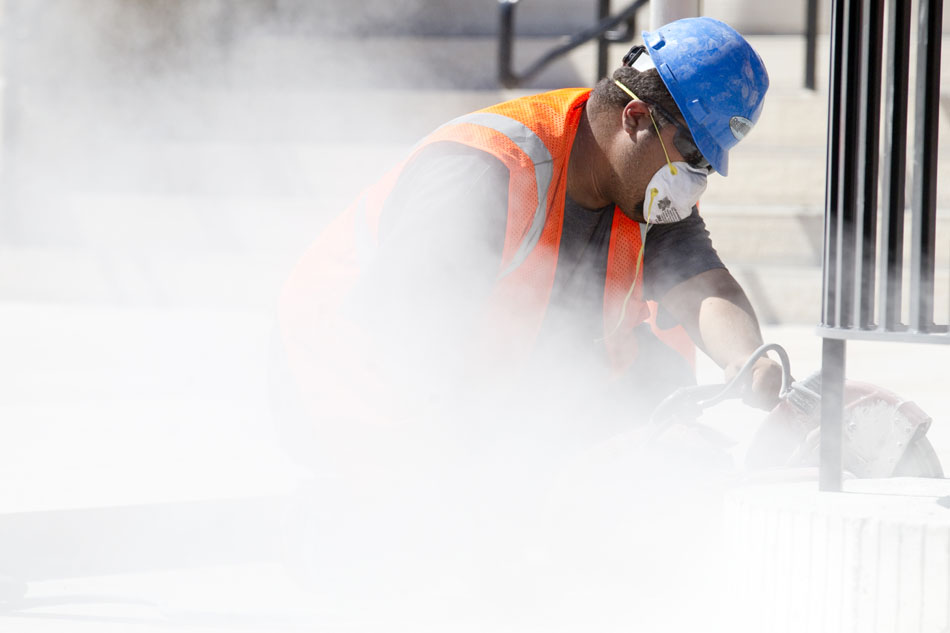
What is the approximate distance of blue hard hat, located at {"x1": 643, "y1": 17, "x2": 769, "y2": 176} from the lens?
2688 mm

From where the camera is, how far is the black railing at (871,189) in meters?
1.99

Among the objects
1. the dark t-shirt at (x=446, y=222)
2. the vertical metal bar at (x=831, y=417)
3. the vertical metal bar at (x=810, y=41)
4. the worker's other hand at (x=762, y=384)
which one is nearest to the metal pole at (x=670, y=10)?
the dark t-shirt at (x=446, y=222)

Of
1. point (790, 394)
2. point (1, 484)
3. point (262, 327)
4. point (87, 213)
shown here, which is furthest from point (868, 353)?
point (87, 213)

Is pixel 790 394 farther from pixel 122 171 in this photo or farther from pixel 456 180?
pixel 122 171

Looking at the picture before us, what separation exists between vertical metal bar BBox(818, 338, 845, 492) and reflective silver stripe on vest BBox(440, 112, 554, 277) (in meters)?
0.79

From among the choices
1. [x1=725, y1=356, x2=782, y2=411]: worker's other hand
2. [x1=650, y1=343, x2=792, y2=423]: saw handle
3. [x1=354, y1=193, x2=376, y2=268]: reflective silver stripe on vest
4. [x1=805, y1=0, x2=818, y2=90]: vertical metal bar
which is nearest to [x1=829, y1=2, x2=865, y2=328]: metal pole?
[x1=650, y1=343, x2=792, y2=423]: saw handle

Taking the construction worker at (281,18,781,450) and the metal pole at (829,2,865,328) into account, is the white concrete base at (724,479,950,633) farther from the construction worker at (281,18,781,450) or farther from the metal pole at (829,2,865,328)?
the construction worker at (281,18,781,450)

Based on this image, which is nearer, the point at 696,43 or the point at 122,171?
the point at 696,43

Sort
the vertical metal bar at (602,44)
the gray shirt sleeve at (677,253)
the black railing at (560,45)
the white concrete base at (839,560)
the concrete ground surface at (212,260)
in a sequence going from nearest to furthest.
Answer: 1. the white concrete base at (839,560)
2. the gray shirt sleeve at (677,253)
3. the concrete ground surface at (212,260)
4. the black railing at (560,45)
5. the vertical metal bar at (602,44)

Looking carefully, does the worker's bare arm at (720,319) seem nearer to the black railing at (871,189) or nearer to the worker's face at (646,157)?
the worker's face at (646,157)

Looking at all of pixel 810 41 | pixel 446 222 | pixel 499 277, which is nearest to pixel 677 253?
pixel 499 277

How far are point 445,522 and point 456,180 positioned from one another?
2.56ft

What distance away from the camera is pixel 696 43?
2701mm

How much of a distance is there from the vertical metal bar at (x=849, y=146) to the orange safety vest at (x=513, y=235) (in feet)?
2.47
